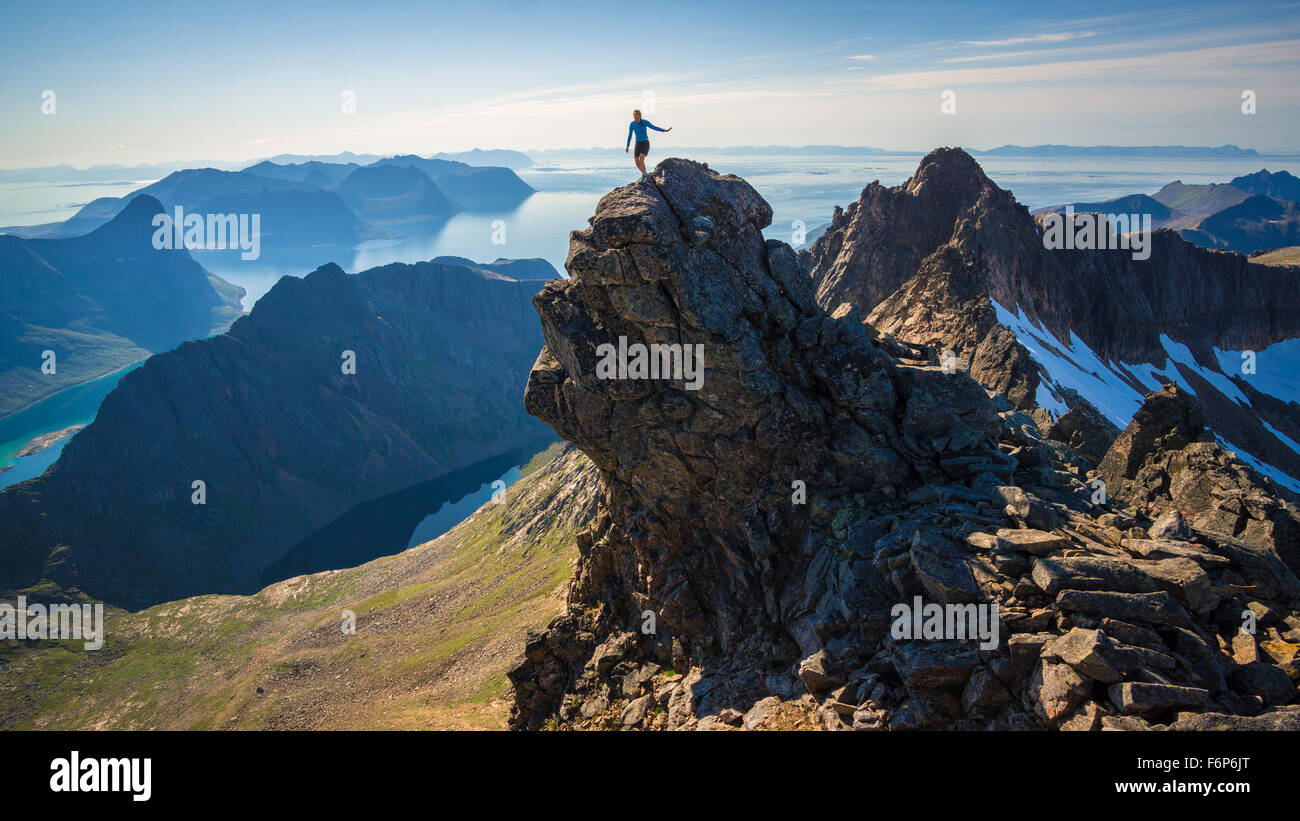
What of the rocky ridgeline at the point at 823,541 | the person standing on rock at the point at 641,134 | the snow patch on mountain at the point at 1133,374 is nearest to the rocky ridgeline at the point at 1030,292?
the snow patch on mountain at the point at 1133,374

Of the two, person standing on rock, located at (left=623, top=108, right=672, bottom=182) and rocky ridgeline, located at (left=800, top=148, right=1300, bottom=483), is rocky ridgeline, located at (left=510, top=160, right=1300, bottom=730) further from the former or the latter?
rocky ridgeline, located at (left=800, top=148, right=1300, bottom=483)

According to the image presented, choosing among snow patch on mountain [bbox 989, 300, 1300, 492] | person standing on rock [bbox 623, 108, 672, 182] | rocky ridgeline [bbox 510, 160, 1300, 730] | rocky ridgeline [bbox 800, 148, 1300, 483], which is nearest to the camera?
rocky ridgeline [bbox 510, 160, 1300, 730]

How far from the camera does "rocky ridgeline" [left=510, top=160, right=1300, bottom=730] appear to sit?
19.5m

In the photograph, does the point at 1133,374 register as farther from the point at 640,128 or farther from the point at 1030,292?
the point at 640,128

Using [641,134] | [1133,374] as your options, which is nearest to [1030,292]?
[1133,374]

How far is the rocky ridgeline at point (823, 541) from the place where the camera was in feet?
64.0

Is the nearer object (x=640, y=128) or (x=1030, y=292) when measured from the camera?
(x=640, y=128)

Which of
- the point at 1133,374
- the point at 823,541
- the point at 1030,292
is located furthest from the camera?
the point at 1133,374

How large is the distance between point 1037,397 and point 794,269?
123ft

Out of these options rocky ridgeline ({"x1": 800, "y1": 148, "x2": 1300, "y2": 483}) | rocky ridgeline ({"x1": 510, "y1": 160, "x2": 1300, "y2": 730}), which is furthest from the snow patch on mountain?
rocky ridgeline ({"x1": 510, "y1": 160, "x2": 1300, "y2": 730})

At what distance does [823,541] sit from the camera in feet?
98.0

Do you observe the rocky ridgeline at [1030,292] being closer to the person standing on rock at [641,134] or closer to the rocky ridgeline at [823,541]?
the rocky ridgeline at [823,541]
